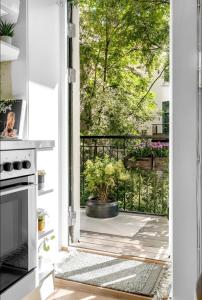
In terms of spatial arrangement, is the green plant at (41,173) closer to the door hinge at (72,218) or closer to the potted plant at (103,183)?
the door hinge at (72,218)

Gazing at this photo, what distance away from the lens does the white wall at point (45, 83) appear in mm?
2170

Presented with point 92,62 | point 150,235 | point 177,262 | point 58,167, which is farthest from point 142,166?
point 177,262

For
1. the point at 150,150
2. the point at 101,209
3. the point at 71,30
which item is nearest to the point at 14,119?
the point at 71,30

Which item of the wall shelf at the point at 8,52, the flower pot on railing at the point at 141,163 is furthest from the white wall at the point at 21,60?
the flower pot on railing at the point at 141,163

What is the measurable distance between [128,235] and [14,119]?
165 centimetres

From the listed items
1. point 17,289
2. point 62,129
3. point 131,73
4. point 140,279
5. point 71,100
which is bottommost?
point 140,279

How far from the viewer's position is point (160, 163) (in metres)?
2.90

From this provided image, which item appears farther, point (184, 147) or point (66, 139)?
point (66, 139)

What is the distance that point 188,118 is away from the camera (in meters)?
1.76

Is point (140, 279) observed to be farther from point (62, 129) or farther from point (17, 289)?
point (62, 129)

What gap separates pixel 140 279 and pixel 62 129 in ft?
4.44

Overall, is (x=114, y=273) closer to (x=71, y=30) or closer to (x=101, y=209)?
(x=101, y=209)

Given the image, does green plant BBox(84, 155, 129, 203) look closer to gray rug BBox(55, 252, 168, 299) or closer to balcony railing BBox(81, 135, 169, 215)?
balcony railing BBox(81, 135, 169, 215)

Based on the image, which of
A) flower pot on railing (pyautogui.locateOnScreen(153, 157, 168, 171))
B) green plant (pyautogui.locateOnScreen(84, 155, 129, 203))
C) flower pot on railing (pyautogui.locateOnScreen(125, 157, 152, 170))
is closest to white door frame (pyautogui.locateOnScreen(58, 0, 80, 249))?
green plant (pyautogui.locateOnScreen(84, 155, 129, 203))
